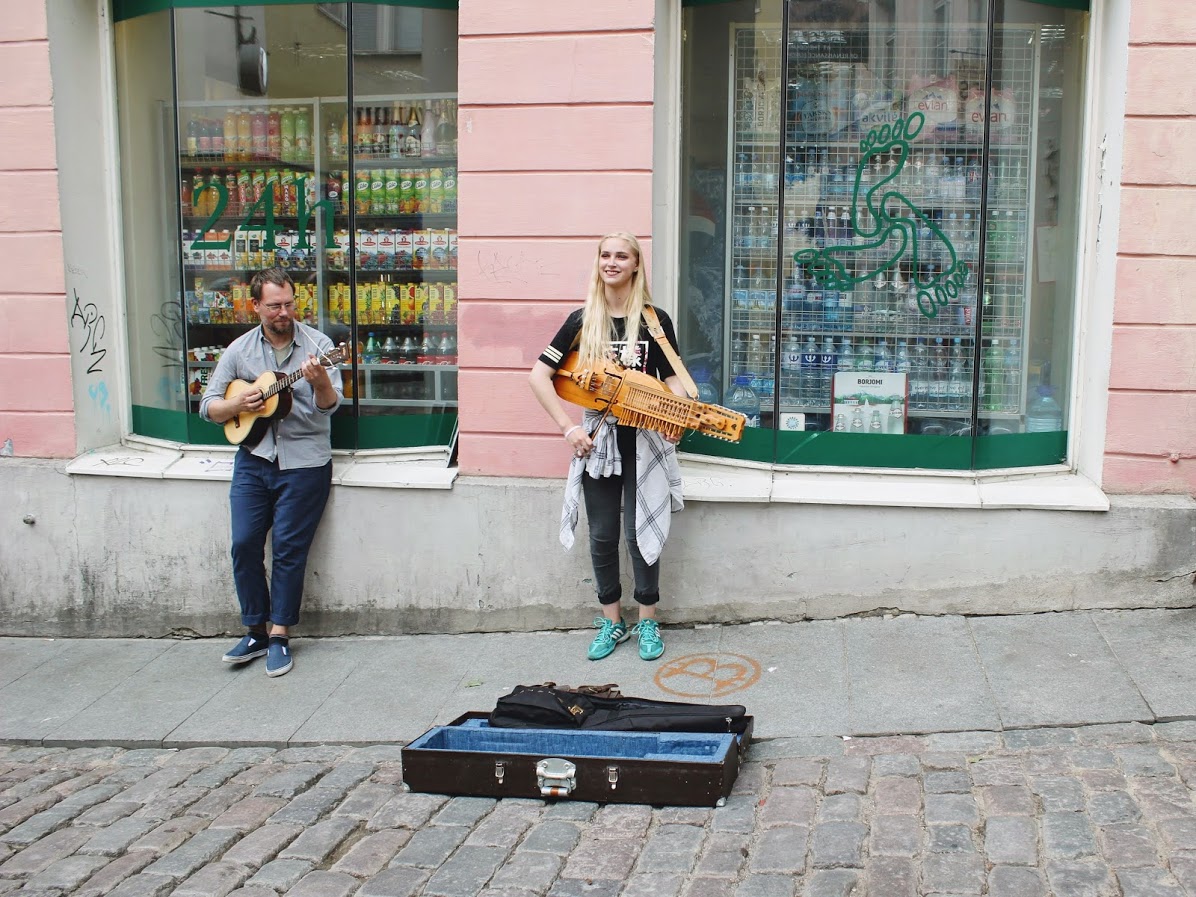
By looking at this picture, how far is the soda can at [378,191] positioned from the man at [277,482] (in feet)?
3.01

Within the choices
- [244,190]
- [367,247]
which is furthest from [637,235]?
[244,190]

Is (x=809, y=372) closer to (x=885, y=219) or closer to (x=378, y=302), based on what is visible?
(x=885, y=219)

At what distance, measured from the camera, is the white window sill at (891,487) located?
6059mm

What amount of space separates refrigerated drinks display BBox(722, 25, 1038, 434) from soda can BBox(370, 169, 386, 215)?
6.20 feet

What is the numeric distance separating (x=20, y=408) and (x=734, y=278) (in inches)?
154

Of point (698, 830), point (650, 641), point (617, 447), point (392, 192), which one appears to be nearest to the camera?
point (698, 830)

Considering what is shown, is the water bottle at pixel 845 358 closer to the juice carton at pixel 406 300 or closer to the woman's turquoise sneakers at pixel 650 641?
the woman's turquoise sneakers at pixel 650 641

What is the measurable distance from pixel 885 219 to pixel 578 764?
11.0 feet

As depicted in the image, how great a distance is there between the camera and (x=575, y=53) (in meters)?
6.10

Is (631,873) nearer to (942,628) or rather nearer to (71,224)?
(942,628)

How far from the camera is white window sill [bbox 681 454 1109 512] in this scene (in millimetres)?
6059

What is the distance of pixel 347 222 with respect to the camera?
6.96 meters

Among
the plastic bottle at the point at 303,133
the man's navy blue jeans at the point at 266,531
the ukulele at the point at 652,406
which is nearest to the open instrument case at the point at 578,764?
the ukulele at the point at 652,406

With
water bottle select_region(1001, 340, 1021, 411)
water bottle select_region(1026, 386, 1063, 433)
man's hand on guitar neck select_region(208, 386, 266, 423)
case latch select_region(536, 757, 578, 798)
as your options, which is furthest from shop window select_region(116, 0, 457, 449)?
water bottle select_region(1026, 386, 1063, 433)
